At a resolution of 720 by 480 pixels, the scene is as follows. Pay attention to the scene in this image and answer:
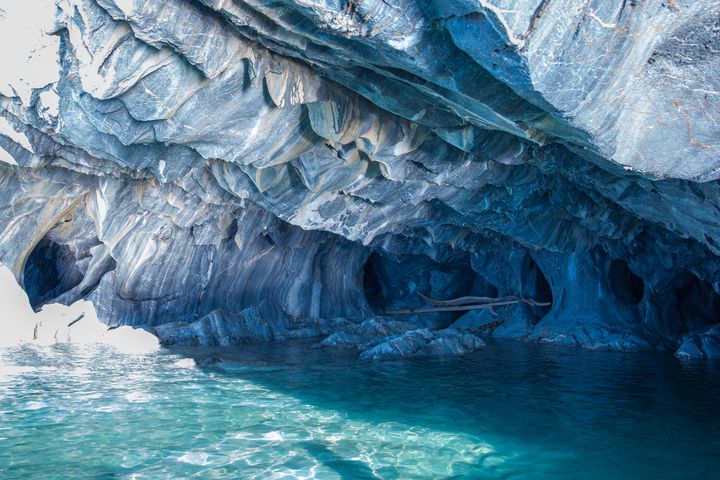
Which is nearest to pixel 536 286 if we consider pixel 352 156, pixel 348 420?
pixel 352 156

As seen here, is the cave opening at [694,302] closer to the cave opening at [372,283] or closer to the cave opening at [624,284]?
the cave opening at [624,284]

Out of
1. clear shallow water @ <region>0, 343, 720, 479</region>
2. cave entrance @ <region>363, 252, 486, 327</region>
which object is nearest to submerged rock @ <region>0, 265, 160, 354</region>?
clear shallow water @ <region>0, 343, 720, 479</region>

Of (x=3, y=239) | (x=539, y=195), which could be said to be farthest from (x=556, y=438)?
(x=3, y=239)

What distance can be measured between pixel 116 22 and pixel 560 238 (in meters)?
16.5

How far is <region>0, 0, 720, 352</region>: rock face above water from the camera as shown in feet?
26.7

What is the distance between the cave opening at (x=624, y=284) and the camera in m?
23.8

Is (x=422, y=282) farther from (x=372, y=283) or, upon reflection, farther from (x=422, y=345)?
(x=422, y=345)

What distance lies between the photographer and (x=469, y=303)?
28.6 metres

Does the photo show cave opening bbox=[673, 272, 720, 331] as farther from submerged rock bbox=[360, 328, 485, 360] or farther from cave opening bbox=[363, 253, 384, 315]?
cave opening bbox=[363, 253, 384, 315]

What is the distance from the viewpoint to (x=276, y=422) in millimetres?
9219

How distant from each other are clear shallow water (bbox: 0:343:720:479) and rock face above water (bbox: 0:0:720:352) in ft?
13.7

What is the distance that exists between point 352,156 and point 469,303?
53.3 ft

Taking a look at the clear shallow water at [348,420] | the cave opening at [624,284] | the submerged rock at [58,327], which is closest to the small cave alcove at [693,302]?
the cave opening at [624,284]

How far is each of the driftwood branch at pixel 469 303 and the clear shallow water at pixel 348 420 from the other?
436 inches
